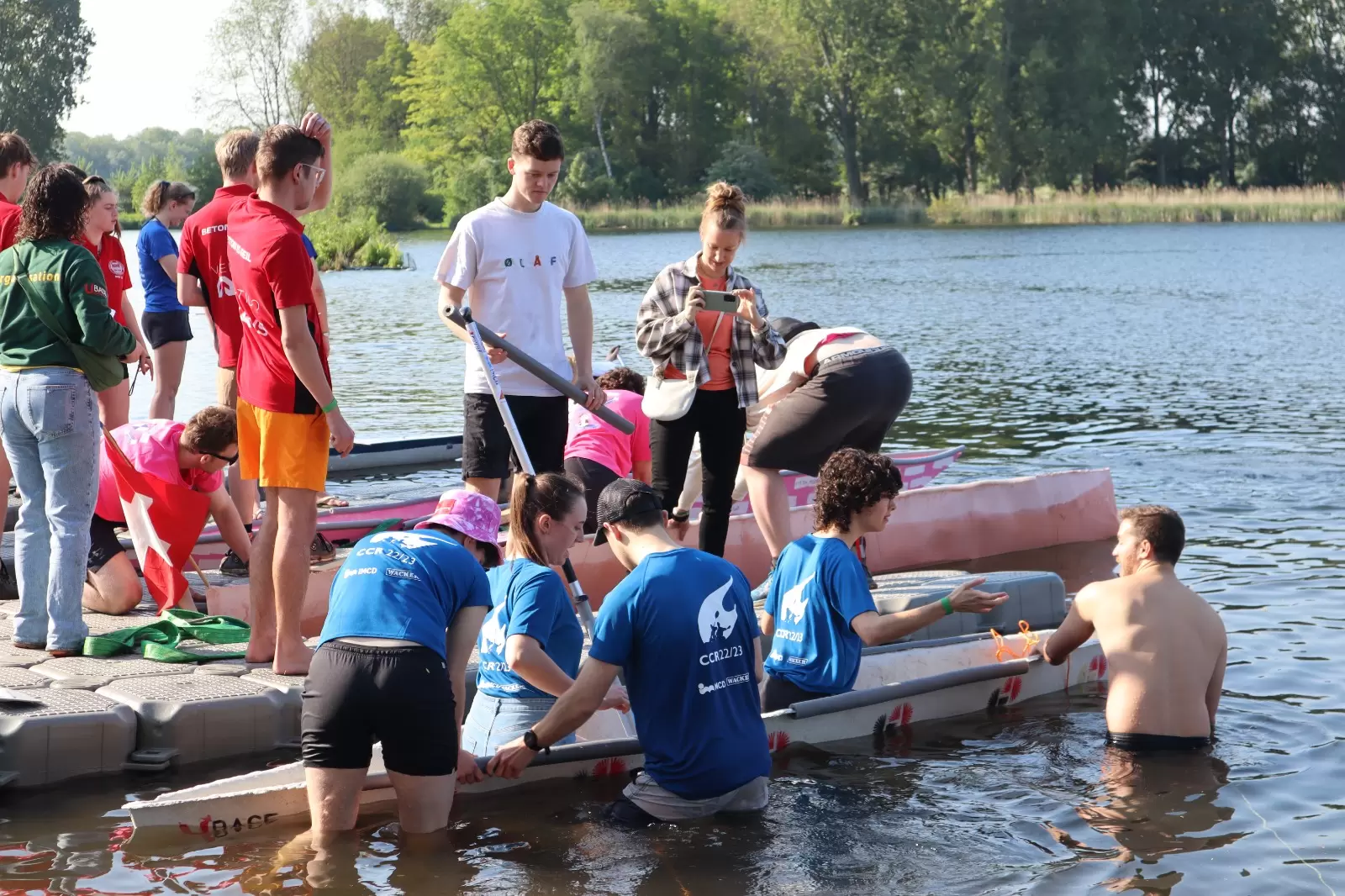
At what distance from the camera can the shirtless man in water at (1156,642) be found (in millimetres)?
5777

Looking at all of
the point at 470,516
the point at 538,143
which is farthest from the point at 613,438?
the point at 470,516

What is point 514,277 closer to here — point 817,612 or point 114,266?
point 817,612

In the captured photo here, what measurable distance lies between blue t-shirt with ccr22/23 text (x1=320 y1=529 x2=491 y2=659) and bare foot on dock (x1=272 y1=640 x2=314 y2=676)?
5.01ft

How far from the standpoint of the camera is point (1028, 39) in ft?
237

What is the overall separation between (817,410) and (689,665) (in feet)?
10.7

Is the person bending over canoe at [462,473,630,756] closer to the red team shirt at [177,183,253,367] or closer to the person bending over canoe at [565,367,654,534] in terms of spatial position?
the person bending over canoe at [565,367,654,534]

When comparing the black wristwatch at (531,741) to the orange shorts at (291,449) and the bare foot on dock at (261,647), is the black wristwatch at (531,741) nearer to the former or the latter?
the orange shorts at (291,449)

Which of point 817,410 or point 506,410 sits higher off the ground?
point 506,410

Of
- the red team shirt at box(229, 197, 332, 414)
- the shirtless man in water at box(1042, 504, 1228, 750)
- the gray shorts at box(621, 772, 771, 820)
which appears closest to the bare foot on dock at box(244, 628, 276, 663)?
the red team shirt at box(229, 197, 332, 414)

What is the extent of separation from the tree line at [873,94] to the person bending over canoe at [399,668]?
64.8 m

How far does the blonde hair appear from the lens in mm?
6914

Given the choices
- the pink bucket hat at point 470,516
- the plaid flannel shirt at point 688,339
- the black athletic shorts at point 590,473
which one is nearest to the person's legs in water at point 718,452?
the plaid flannel shirt at point 688,339

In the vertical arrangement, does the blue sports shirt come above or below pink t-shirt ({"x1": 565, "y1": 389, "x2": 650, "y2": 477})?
above

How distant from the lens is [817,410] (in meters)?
7.73
